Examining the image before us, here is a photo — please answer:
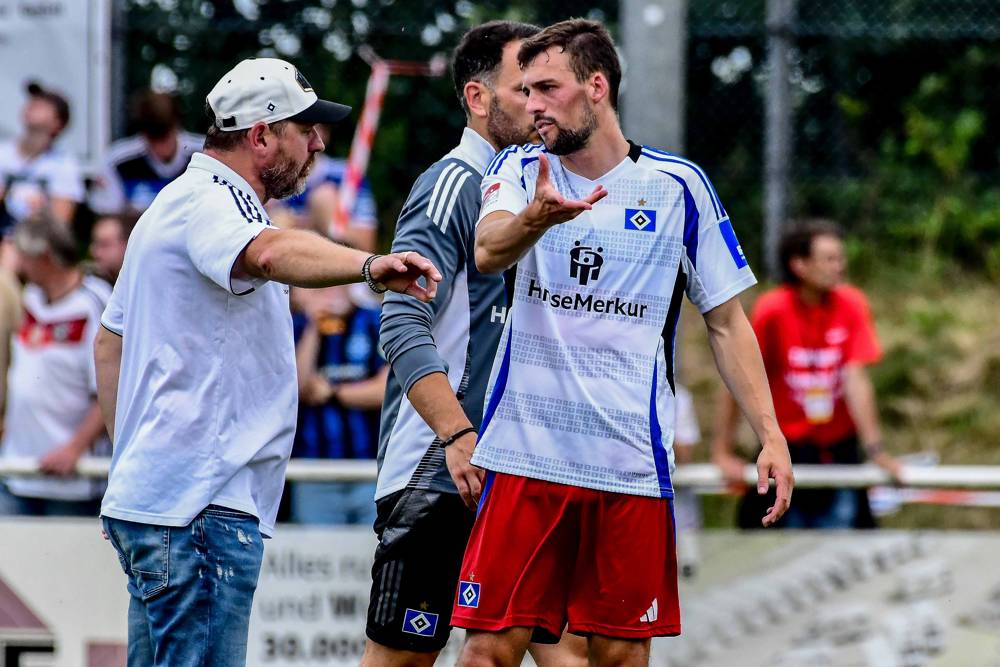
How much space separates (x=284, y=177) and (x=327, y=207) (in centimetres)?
438

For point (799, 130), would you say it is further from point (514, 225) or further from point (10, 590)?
point (514, 225)

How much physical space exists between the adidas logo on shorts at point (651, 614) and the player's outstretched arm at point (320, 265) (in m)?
1.24

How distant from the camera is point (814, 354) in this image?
7547 mm

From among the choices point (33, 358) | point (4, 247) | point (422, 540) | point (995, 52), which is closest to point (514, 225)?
point (422, 540)

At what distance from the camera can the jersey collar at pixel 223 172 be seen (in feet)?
13.4

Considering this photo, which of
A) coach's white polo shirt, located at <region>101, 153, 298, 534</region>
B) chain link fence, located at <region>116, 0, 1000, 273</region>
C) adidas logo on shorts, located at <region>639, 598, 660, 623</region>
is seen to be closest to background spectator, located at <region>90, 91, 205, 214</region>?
chain link fence, located at <region>116, 0, 1000, 273</region>

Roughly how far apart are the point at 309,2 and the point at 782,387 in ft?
13.2

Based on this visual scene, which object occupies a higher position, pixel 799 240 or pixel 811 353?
pixel 799 240

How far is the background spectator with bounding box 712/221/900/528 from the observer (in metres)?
7.54

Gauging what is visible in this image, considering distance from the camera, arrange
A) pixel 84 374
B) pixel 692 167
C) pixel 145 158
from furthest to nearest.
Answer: pixel 145 158
pixel 84 374
pixel 692 167

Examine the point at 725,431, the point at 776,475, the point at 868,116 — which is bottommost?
the point at 725,431

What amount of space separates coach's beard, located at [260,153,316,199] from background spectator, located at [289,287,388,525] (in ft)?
9.94

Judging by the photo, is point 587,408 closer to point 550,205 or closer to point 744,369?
point 744,369

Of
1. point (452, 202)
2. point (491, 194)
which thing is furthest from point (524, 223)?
point (452, 202)
